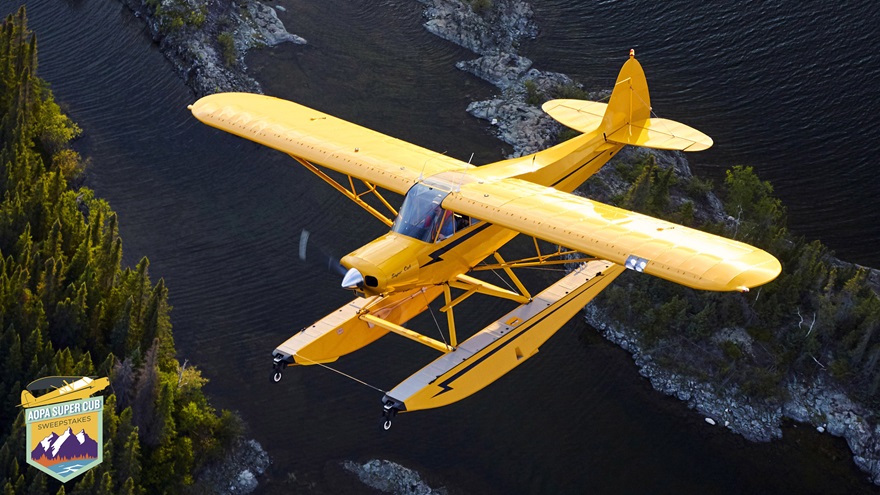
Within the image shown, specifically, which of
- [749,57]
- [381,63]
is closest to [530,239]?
[381,63]

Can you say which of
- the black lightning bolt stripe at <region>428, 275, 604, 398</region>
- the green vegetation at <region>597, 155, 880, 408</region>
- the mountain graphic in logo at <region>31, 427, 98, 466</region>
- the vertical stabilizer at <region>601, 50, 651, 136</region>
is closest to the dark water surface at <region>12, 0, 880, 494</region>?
the green vegetation at <region>597, 155, 880, 408</region>

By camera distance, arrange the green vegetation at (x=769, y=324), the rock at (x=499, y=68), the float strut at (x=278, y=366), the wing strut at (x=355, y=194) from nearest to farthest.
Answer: the float strut at (x=278, y=366), the wing strut at (x=355, y=194), the green vegetation at (x=769, y=324), the rock at (x=499, y=68)

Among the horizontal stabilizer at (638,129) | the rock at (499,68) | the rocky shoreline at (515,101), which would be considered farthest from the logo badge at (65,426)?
the rock at (499,68)

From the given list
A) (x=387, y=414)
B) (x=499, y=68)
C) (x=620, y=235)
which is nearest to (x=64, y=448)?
(x=387, y=414)

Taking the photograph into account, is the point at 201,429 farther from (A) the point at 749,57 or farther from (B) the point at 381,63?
(A) the point at 749,57

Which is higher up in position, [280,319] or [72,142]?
Result: [72,142]

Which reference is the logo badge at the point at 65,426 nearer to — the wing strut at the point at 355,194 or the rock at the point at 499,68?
the wing strut at the point at 355,194

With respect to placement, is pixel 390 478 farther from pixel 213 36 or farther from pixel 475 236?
pixel 213 36

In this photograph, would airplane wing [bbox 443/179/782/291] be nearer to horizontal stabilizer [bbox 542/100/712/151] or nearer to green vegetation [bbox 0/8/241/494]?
horizontal stabilizer [bbox 542/100/712/151]
